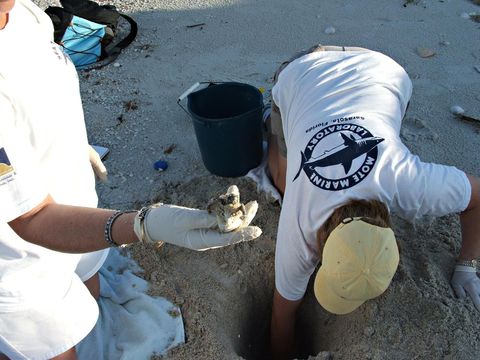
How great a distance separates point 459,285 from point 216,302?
3.31 ft

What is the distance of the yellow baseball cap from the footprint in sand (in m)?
1.50

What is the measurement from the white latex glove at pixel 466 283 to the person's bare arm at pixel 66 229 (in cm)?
138

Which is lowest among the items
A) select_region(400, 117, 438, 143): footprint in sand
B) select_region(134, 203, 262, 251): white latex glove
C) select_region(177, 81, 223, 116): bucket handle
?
select_region(400, 117, 438, 143): footprint in sand

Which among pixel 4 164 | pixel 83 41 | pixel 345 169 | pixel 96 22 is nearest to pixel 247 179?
pixel 345 169

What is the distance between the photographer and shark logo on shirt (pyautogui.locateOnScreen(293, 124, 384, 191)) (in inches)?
63.5

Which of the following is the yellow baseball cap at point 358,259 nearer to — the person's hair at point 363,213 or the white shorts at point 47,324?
the person's hair at point 363,213

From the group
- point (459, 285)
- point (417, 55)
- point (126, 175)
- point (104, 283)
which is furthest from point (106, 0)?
point (459, 285)

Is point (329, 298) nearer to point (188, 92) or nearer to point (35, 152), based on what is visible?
point (35, 152)

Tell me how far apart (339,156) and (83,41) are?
2.73 metres

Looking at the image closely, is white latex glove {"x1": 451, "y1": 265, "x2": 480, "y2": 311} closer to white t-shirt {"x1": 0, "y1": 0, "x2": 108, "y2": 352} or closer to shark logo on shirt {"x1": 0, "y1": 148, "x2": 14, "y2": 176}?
white t-shirt {"x1": 0, "y1": 0, "x2": 108, "y2": 352}

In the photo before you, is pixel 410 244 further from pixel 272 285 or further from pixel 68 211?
pixel 68 211

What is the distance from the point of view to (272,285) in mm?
2250

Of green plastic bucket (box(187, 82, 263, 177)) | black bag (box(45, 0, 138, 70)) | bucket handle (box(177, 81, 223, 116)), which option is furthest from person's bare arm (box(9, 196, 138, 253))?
black bag (box(45, 0, 138, 70))

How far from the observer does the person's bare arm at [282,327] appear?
1.91 meters
